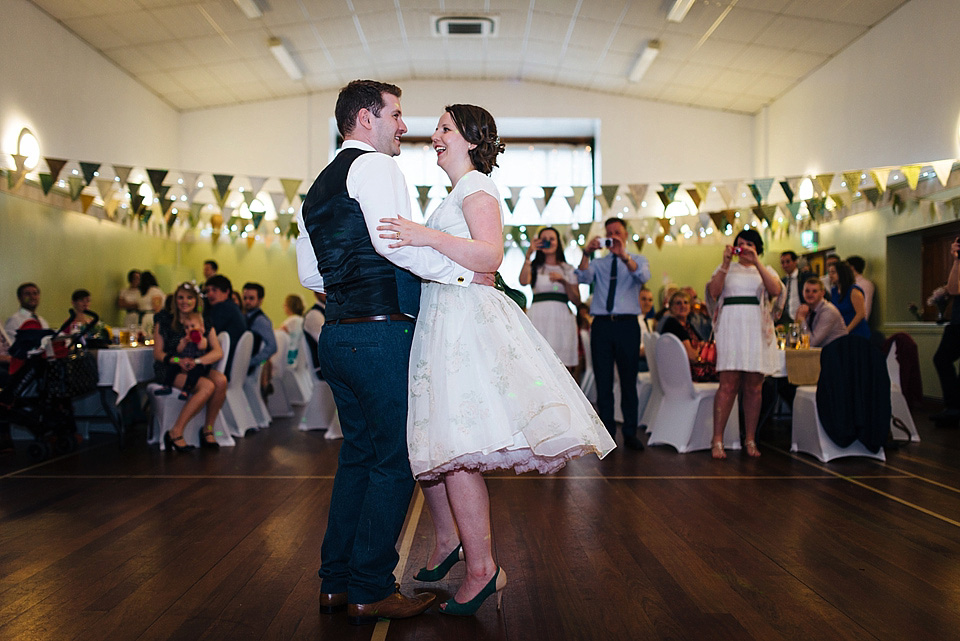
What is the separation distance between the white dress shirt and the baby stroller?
13.4 feet

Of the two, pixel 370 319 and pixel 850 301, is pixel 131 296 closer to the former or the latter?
pixel 850 301

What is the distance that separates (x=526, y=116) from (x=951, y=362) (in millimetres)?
7763

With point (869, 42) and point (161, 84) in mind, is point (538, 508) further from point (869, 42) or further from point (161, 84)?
point (161, 84)

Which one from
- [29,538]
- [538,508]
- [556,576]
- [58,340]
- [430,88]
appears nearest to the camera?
[556,576]

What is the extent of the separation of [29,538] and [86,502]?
27.1 inches

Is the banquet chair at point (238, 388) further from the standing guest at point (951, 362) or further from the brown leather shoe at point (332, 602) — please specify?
the standing guest at point (951, 362)

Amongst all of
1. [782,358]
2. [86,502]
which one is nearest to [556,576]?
[86,502]

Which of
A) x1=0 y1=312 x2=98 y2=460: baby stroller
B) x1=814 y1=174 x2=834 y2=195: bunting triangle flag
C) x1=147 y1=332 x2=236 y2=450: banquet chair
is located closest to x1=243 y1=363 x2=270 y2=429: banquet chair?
x1=147 y1=332 x2=236 y2=450: banquet chair

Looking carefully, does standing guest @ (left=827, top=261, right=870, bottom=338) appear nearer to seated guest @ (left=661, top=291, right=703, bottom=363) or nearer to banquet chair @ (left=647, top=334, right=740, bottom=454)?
seated guest @ (left=661, top=291, right=703, bottom=363)

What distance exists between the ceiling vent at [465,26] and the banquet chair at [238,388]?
19.0 ft

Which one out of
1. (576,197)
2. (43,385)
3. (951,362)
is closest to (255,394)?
(43,385)

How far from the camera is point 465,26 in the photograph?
413 inches

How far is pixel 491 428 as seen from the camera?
205cm

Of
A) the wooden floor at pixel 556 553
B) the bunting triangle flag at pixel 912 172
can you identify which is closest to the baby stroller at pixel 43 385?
the wooden floor at pixel 556 553
